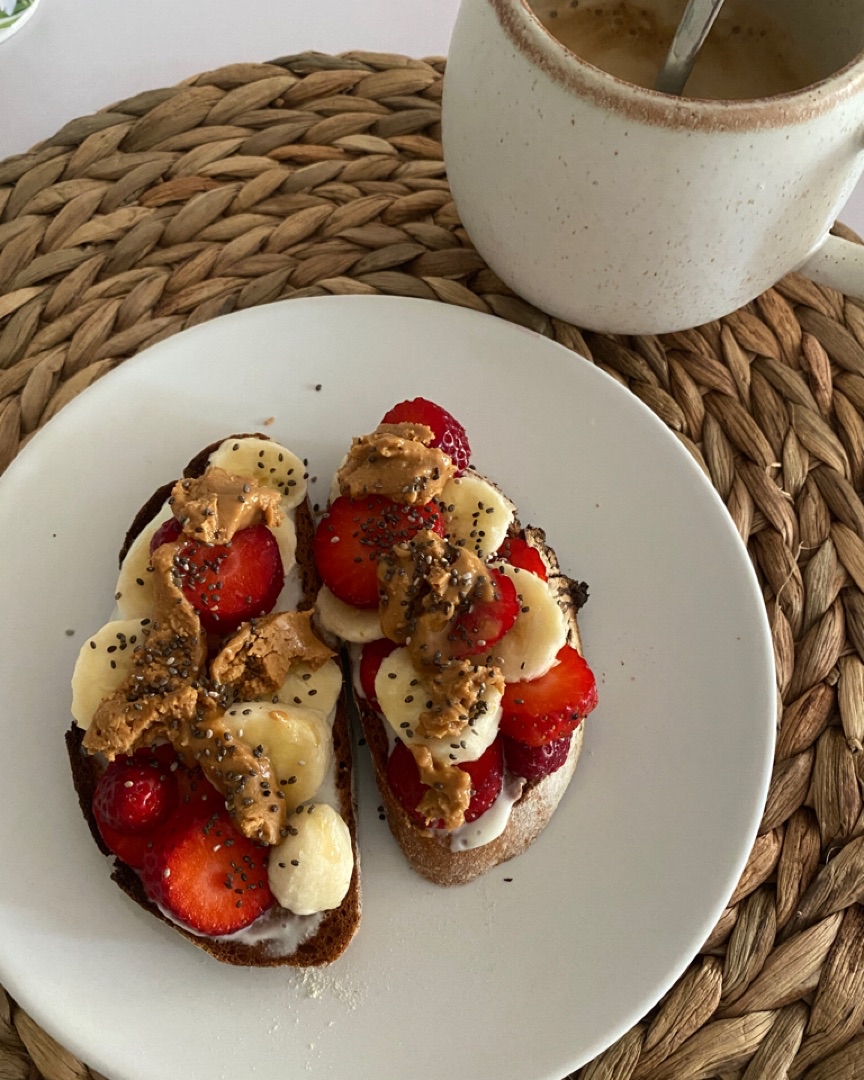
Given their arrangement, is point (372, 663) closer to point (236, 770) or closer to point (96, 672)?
point (236, 770)

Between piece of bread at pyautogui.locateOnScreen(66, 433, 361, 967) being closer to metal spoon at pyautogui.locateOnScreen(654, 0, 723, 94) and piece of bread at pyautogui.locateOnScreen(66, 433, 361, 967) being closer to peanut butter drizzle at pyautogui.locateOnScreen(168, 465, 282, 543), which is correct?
peanut butter drizzle at pyautogui.locateOnScreen(168, 465, 282, 543)

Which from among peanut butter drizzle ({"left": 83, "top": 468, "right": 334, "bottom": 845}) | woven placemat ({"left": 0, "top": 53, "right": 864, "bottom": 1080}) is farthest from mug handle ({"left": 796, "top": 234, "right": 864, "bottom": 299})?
peanut butter drizzle ({"left": 83, "top": 468, "right": 334, "bottom": 845})

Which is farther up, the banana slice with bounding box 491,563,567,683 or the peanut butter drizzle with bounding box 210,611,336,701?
the peanut butter drizzle with bounding box 210,611,336,701

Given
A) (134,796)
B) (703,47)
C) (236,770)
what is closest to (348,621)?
(236,770)

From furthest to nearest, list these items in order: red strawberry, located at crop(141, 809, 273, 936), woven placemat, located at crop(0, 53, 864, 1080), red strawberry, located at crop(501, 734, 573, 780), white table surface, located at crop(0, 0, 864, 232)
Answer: white table surface, located at crop(0, 0, 864, 232) < woven placemat, located at crop(0, 53, 864, 1080) < red strawberry, located at crop(501, 734, 573, 780) < red strawberry, located at crop(141, 809, 273, 936)

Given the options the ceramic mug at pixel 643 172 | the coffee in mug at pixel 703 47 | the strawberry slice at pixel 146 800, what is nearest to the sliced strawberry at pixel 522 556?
the ceramic mug at pixel 643 172

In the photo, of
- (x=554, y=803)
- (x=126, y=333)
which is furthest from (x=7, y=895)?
(x=126, y=333)

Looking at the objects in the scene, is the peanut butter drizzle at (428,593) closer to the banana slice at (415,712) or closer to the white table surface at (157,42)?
the banana slice at (415,712)

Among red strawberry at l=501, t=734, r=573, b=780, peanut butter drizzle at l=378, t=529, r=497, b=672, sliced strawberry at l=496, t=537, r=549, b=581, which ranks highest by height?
peanut butter drizzle at l=378, t=529, r=497, b=672
